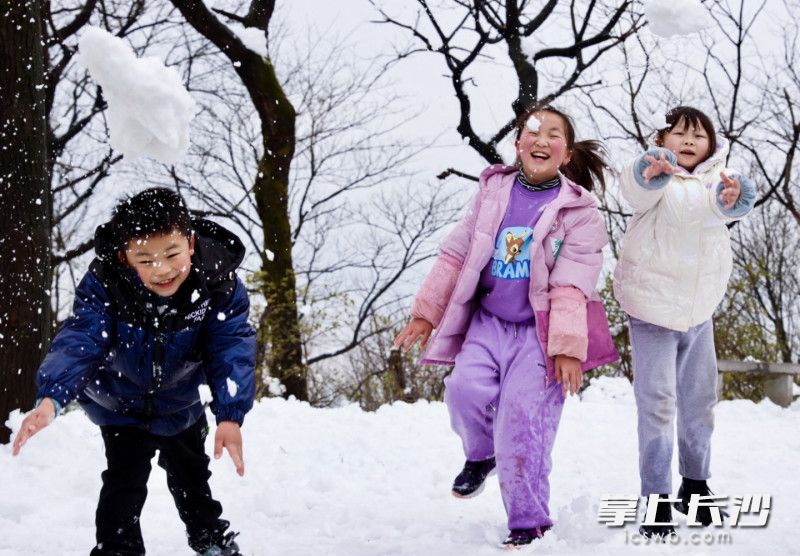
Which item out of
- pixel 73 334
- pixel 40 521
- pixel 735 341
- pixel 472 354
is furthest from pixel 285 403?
pixel 735 341

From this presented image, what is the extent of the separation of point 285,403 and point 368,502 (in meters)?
2.85

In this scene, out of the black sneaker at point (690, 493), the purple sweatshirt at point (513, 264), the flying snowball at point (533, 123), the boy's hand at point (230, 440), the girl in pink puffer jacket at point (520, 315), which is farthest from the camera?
the black sneaker at point (690, 493)

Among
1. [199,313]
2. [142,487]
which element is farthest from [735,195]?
[142,487]

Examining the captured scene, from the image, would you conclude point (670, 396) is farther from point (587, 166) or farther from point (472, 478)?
point (587, 166)

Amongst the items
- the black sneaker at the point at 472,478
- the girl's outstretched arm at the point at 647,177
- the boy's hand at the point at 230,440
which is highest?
the girl's outstretched arm at the point at 647,177

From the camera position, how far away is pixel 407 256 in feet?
55.6

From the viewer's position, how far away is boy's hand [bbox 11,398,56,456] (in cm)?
222

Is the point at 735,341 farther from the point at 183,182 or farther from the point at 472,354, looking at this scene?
the point at 472,354

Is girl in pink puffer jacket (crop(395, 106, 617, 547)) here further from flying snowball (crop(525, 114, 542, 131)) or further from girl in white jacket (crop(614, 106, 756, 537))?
girl in white jacket (crop(614, 106, 756, 537))

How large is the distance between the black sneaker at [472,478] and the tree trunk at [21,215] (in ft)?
9.52

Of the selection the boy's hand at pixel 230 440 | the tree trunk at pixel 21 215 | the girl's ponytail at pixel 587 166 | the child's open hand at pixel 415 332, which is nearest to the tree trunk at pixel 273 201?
the tree trunk at pixel 21 215

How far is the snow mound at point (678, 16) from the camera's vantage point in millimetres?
3852

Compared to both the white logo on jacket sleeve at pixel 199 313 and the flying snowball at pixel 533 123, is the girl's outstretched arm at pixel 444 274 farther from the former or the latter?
the white logo on jacket sleeve at pixel 199 313

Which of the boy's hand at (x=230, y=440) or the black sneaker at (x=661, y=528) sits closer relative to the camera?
the boy's hand at (x=230, y=440)
